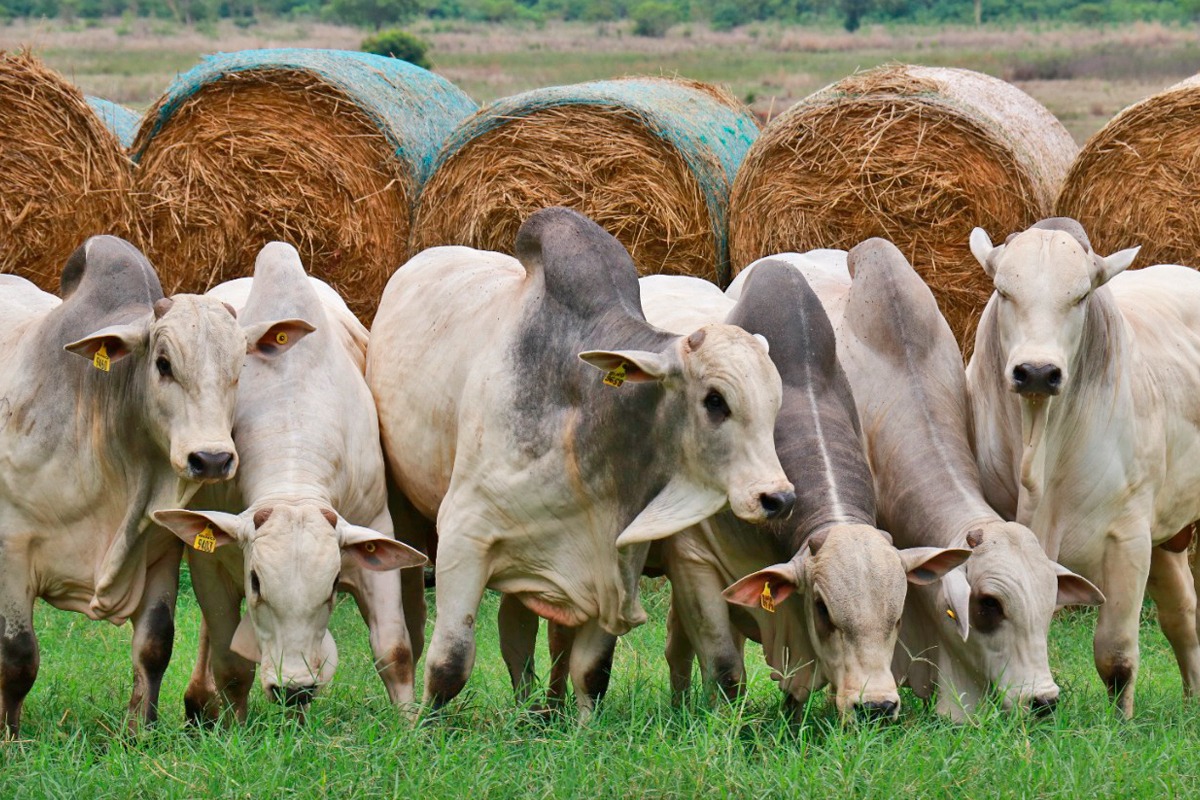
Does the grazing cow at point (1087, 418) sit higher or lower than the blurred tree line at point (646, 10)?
higher

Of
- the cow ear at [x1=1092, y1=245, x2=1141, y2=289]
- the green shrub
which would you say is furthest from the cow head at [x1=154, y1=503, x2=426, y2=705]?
the green shrub

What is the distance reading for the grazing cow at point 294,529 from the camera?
644 centimetres

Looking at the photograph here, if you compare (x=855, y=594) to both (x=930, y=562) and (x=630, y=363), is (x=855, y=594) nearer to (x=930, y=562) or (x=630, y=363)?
(x=930, y=562)

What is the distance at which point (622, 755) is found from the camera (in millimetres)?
6023

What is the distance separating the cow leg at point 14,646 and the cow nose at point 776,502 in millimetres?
3179

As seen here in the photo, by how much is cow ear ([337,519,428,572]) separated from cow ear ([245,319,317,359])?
899mm

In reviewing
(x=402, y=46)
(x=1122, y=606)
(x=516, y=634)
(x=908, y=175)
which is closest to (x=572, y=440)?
(x=516, y=634)

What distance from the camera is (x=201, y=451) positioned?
21.2ft

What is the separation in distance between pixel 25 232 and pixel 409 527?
3.15m

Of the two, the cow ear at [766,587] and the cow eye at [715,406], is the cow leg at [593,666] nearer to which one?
the cow ear at [766,587]

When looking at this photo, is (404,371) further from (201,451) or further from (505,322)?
(201,451)

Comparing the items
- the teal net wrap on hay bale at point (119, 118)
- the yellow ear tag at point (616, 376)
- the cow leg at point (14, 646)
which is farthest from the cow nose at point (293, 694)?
the teal net wrap on hay bale at point (119, 118)

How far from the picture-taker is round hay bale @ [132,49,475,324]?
10.3 metres

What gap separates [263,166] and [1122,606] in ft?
18.9
